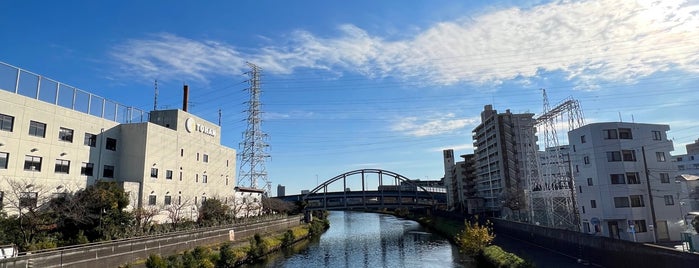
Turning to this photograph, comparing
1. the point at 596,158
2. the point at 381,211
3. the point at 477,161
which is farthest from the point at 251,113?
the point at 381,211

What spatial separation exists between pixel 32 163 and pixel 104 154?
7.64 metres

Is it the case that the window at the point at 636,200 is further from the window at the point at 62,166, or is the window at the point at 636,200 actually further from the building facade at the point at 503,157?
the window at the point at 62,166

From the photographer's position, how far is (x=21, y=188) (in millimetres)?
26891

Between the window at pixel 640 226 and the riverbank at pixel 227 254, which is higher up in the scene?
the window at pixel 640 226

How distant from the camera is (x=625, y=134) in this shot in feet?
113

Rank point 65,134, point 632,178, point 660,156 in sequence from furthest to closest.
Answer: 1. point 660,156
2. point 632,178
3. point 65,134

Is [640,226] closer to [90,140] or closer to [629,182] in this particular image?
[629,182]

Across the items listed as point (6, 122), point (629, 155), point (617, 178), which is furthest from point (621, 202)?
point (6, 122)

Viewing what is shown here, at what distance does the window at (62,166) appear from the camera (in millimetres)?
31516

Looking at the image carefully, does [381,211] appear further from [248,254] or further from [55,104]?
[55,104]

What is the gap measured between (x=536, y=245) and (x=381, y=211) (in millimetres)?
108461

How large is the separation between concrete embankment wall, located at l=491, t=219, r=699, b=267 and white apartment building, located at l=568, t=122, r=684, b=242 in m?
3.45

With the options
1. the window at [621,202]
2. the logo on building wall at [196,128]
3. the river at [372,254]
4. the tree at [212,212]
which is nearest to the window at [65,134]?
the logo on building wall at [196,128]

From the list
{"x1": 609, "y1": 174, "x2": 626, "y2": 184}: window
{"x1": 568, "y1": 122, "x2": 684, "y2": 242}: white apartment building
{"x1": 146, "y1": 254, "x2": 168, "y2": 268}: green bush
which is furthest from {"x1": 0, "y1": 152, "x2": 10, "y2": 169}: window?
{"x1": 609, "y1": 174, "x2": 626, "y2": 184}: window
